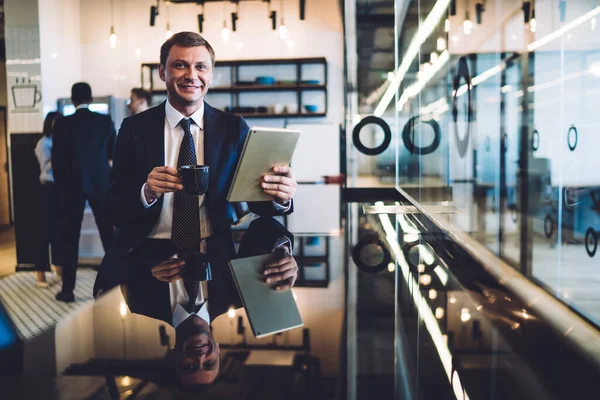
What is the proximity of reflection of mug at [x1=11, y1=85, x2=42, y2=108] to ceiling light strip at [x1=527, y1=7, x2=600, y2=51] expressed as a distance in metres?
4.78

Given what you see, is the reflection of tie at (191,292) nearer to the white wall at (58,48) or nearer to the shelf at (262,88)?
the white wall at (58,48)

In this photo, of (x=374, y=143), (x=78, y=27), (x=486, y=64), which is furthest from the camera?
(x=374, y=143)

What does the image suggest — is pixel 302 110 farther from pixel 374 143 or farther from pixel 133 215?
pixel 133 215

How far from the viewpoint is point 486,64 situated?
606 cm

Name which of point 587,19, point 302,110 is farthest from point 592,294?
point 302,110

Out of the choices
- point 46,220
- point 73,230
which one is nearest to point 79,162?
point 73,230

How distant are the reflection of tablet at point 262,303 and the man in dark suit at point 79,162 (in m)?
3.22

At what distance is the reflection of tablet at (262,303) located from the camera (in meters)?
0.68

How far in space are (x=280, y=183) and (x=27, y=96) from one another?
5.01 meters

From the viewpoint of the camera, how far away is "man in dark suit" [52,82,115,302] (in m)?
3.98

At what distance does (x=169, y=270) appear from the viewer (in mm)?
1067

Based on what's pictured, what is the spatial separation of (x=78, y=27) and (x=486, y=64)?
4.93 m


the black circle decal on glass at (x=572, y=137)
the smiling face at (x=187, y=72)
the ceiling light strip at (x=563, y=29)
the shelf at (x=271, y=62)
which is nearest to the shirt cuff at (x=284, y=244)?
the smiling face at (x=187, y=72)

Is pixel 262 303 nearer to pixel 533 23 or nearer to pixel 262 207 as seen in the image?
pixel 262 207
